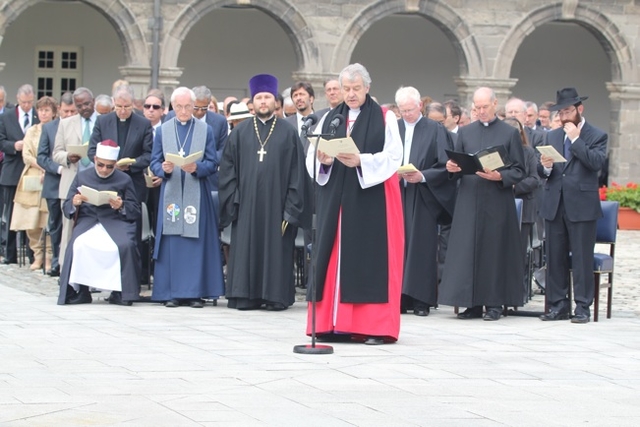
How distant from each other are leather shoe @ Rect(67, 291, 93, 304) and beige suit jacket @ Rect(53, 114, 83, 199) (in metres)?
2.03

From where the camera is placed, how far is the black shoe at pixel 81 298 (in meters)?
11.8

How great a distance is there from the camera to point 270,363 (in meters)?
8.61

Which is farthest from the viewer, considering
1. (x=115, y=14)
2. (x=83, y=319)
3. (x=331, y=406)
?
(x=115, y=14)

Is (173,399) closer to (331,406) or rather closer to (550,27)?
(331,406)

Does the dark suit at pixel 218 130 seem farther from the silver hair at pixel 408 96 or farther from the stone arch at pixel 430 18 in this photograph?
the stone arch at pixel 430 18

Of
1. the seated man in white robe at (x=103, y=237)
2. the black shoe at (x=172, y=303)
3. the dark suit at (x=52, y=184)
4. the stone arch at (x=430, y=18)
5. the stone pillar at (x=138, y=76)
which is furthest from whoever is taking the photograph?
the stone arch at (x=430, y=18)

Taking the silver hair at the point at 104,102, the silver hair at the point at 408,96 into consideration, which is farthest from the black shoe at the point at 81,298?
the silver hair at the point at 408,96

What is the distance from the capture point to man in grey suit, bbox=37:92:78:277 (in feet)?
45.9

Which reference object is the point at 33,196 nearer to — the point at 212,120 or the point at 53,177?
the point at 53,177

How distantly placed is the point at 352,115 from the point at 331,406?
3110 mm

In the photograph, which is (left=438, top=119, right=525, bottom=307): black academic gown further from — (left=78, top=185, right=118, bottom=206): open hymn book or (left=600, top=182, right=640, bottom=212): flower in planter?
(left=600, top=182, right=640, bottom=212): flower in planter

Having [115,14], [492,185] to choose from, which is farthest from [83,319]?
[115,14]

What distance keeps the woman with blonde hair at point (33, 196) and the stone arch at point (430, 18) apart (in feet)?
29.9

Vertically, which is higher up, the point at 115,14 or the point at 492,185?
the point at 115,14
